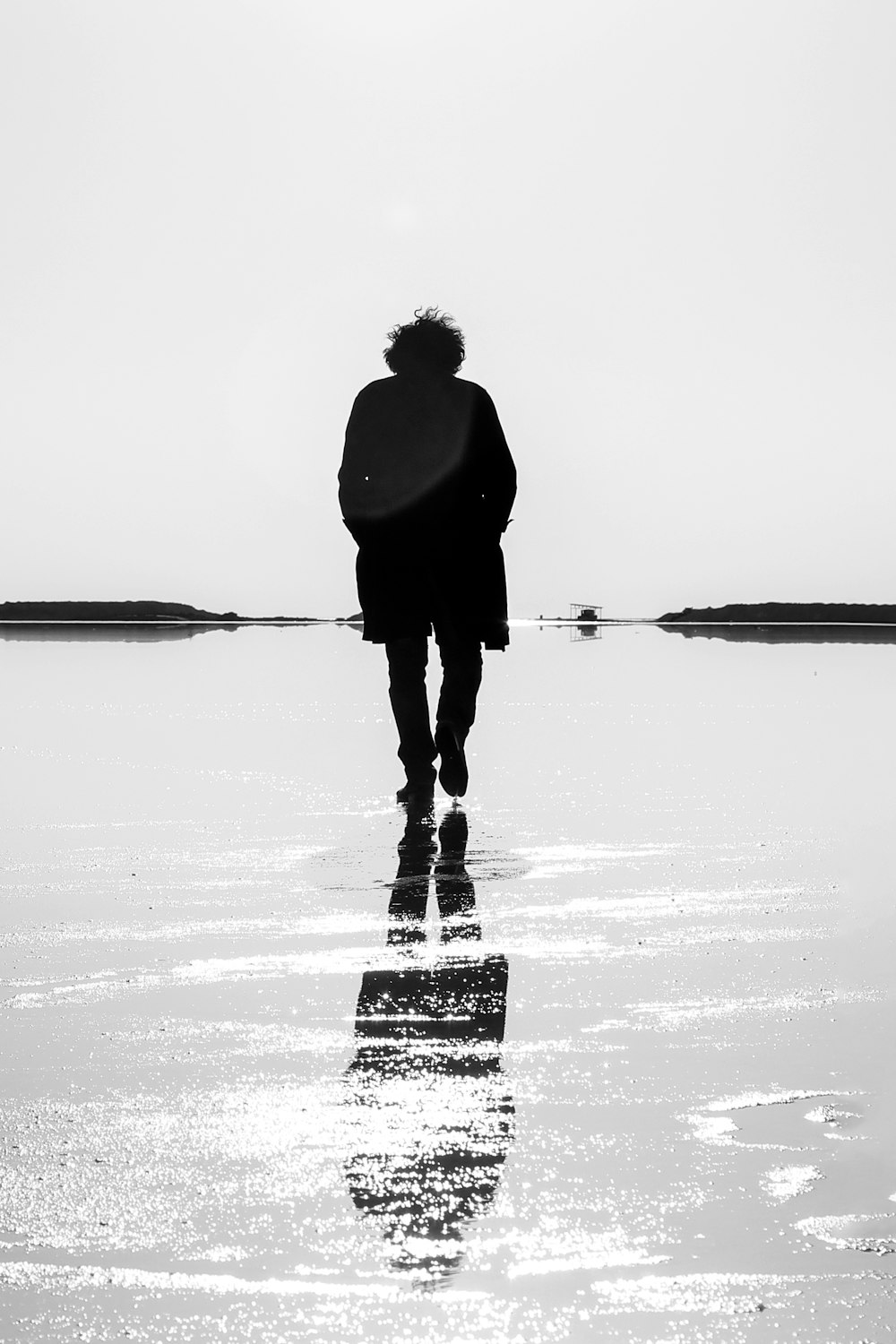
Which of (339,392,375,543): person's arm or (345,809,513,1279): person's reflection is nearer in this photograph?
(345,809,513,1279): person's reflection

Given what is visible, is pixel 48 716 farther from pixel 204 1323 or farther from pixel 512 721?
pixel 204 1323

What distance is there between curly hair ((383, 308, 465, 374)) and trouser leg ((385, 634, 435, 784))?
1.27 metres

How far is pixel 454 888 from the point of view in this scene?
518cm

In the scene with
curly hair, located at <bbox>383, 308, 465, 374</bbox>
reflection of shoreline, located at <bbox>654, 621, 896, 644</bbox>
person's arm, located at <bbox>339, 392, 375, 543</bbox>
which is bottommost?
reflection of shoreline, located at <bbox>654, 621, 896, 644</bbox>

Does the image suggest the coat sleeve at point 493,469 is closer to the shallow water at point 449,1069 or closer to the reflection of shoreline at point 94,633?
the shallow water at point 449,1069

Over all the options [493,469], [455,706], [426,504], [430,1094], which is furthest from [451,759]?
[430,1094]

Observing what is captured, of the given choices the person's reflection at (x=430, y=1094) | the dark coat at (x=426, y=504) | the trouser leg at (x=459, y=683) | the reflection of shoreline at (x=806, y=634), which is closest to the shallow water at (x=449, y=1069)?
the person's reflection at (x=430, y=1094)

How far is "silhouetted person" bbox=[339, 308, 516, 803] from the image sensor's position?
24.2ft

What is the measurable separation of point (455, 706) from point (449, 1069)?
4.24 meters

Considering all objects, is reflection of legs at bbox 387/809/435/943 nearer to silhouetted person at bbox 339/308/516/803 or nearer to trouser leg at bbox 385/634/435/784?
trouser leg at bbox 385/634/435/784

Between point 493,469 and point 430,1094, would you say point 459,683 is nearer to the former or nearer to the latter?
point 493,469

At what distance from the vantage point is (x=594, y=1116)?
2701mm

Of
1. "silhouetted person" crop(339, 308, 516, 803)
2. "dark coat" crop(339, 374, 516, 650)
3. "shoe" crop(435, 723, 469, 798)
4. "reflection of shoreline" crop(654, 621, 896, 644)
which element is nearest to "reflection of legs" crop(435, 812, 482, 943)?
"shoe" crop(435, 723, 469, 798)

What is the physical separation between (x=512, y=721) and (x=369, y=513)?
5.91 metres
